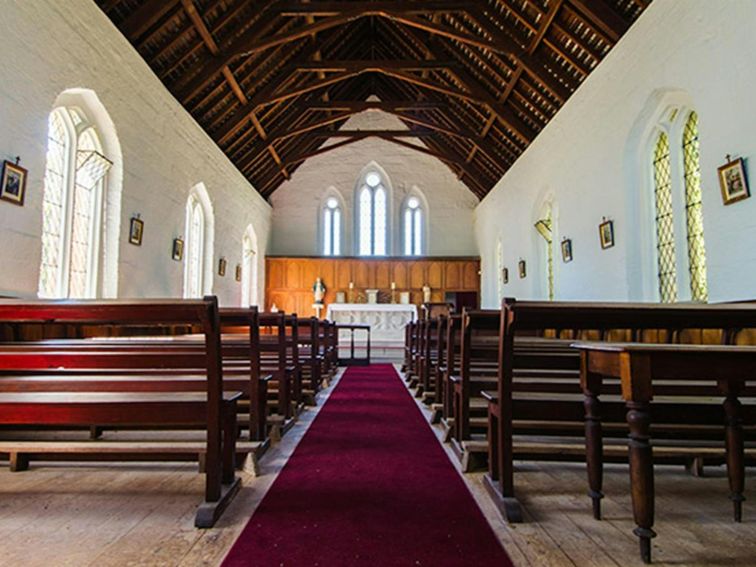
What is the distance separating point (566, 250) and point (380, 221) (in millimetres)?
8450

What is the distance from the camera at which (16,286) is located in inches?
197

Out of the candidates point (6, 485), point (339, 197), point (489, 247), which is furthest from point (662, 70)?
point (339, 197)

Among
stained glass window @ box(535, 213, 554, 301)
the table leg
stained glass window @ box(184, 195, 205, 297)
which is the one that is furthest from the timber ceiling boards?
the table leg

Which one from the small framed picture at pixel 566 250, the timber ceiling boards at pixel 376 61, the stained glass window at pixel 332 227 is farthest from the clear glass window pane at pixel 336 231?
the small framed picture at pixel 566 250

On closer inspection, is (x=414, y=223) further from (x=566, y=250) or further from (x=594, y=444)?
(x=594, y=444)

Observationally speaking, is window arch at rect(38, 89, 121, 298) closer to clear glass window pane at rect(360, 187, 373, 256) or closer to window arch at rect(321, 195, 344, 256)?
window arch at rect(321, 195, 344, 256)

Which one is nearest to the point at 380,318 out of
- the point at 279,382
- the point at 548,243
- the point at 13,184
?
the point at 548,243

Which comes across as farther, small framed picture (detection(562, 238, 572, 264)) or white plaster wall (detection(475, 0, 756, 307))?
small framed picture (detection(562, 238, 572, 264))

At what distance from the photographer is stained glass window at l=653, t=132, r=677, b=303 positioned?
19.8ft

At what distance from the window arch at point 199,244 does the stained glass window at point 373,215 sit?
19.7 feet

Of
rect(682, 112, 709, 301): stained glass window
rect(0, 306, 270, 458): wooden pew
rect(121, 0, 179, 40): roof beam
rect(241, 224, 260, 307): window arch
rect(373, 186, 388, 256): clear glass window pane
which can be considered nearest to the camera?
rect(0, 306, 270, 458): wooden pew

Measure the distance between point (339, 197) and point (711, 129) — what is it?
12103mm

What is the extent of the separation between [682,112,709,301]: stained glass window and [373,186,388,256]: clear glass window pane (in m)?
10.6

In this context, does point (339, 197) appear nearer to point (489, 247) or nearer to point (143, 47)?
point (489, 247)
